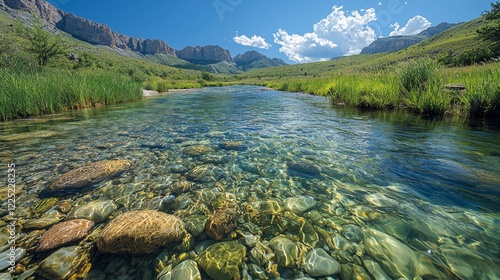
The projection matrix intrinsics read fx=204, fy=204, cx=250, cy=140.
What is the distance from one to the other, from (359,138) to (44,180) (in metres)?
6.50

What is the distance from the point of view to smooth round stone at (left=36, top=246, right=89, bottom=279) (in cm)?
168

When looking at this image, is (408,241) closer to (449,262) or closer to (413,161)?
(449,262)

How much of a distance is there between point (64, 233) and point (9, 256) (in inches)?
15.1

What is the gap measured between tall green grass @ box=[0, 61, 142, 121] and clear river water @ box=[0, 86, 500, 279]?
4.37 metres

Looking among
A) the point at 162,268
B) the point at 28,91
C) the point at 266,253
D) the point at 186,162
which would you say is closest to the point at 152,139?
the point at 186,162

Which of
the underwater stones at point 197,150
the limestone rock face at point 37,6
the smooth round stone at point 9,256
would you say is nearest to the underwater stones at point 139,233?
the smooth round stone at point 9,256

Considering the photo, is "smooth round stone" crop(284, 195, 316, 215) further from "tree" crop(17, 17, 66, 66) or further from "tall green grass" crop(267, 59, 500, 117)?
"tree" crop(17, 17, 66, 66)

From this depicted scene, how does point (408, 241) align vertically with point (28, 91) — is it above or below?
below

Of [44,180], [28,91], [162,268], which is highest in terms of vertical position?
[28,91]

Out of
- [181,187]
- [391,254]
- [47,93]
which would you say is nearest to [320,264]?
[391,254]

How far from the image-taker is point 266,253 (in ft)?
6.22

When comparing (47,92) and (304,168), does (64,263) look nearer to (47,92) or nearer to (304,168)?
(304,168)

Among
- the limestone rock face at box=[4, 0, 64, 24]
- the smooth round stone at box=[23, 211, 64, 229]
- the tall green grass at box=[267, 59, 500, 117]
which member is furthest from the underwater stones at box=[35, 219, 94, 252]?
the limestone rock face at box=[4, 0, 64, 24]

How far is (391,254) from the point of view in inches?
71.2
